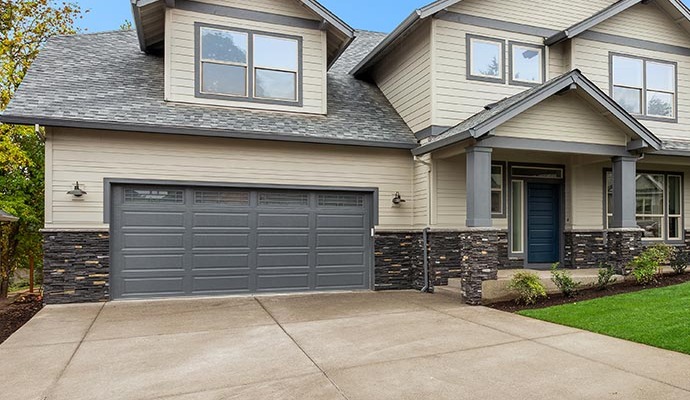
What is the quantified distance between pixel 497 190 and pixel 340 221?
3791 mm

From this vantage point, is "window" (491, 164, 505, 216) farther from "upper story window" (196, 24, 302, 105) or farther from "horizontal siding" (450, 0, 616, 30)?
"upper story window" (196, 24, 302, 105)

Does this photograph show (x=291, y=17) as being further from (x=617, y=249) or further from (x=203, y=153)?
(x=617, y=249)

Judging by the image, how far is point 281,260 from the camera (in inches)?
387

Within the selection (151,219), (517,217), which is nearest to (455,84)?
(517,217)

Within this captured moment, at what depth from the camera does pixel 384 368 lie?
4.86 m

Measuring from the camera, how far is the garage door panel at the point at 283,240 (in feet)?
32.0

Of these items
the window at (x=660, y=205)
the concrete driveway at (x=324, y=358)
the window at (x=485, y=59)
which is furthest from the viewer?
the window at (x=660, y=205)

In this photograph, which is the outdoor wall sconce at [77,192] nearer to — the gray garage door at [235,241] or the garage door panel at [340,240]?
the gray garage door at [235,241]

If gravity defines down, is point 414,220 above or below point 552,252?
above

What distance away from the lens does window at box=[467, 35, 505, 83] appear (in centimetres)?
1034

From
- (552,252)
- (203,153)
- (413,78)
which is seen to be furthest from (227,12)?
(552,252)

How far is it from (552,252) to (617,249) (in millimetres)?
1885

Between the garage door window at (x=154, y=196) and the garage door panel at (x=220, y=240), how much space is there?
814mm

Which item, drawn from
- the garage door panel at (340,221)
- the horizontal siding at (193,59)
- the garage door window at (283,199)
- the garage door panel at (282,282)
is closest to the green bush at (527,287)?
the garage door panel at (340,221)
